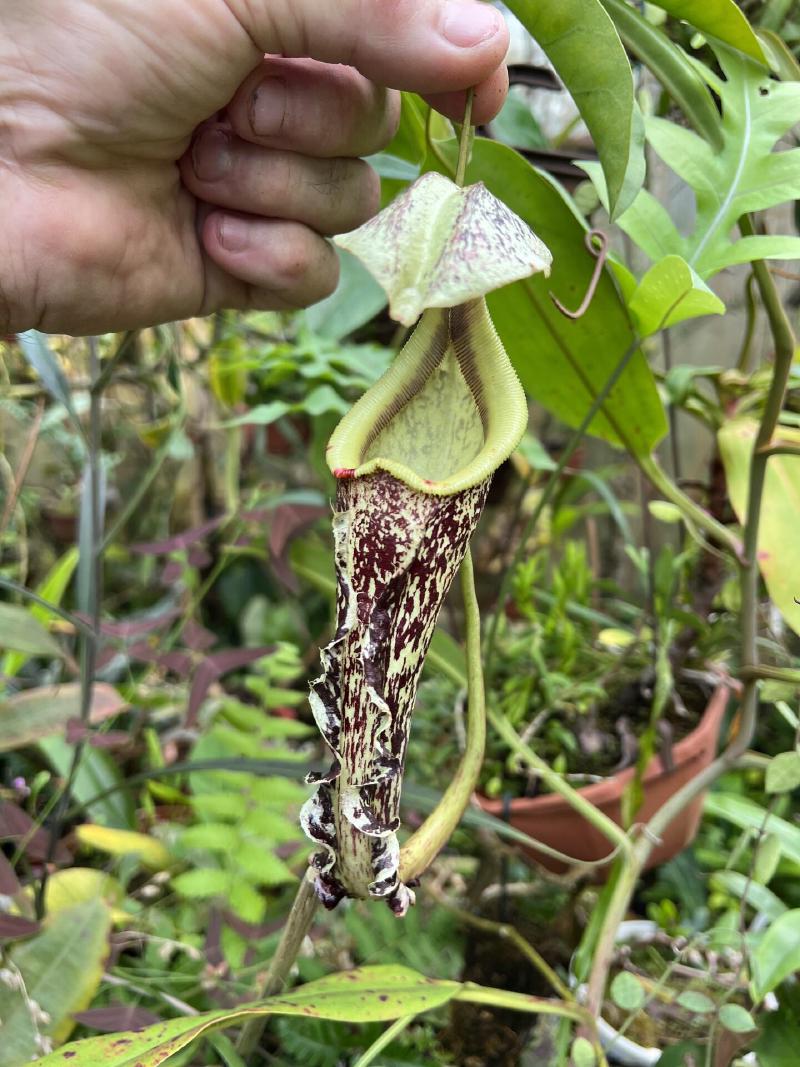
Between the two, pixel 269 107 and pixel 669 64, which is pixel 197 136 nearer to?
pixel 269 107

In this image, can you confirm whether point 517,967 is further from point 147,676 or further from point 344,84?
point 344,84

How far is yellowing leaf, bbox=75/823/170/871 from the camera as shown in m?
0.76

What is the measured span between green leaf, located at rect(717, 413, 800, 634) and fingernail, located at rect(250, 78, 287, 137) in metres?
0.48

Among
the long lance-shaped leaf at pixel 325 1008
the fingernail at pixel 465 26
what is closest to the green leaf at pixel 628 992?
the long lance-shaped leaf at pixel 325 1008

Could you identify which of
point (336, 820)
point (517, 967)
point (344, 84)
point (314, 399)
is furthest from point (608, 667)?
point (344, 84)

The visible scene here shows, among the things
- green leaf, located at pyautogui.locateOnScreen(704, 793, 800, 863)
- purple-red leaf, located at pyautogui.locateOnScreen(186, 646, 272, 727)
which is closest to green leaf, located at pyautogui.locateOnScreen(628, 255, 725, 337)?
green leaf, located at pyautogui.locateOnScreen(704, 793, 800, 863)

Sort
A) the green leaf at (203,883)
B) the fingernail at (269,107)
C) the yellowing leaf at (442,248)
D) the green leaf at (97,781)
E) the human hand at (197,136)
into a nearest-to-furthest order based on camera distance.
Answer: the yellowing leaf at (442,248) → the human hand at (197,136) → the fingernail at (269,107) → the green leaf at (203,883) → the green leaf at (97,781)

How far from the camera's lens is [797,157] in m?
0.52

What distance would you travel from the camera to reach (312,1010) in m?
0.43

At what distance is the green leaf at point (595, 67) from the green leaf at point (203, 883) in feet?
2.12

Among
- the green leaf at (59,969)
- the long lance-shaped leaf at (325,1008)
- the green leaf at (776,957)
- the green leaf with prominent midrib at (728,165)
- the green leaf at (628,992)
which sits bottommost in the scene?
the green leaf at (59,969)

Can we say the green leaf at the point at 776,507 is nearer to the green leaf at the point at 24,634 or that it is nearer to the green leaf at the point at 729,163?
the green leaf at the point at 729,163

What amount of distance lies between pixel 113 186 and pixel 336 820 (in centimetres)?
53

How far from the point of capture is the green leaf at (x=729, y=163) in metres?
0.53
